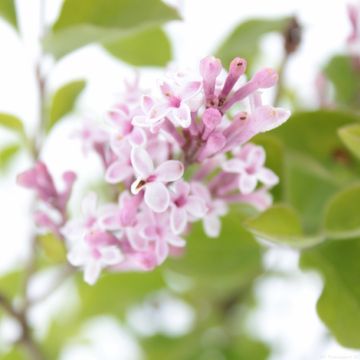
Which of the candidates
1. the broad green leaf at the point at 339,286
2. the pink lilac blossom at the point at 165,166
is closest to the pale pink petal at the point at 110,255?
the pink lilac blossom at the point at 165,166

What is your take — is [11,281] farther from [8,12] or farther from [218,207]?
[218,207]

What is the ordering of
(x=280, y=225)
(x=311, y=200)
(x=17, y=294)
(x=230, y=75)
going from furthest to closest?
(x=17, y=294), (x=311, y=200), (x=280, y=225), (x=230, y=75)

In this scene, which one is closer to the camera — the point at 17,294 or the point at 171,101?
the point at 171,101

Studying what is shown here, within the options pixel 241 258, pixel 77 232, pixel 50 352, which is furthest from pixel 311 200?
pixel 50 352

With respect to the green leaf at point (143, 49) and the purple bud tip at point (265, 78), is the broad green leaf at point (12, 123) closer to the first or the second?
the green leaf at point (143, 49)

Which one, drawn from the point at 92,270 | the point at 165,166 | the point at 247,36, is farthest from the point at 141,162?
the point at 247,36

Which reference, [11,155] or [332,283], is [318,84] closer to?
[332,283]
